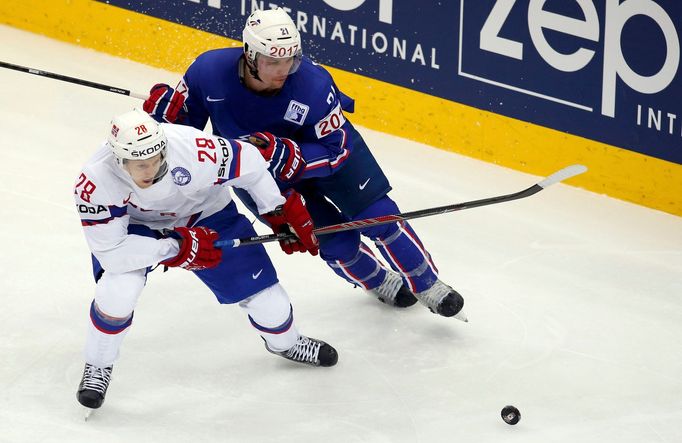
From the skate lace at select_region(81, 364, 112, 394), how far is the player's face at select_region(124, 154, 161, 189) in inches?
25.8

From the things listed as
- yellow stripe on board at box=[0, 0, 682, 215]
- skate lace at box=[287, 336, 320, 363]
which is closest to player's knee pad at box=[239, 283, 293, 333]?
skate lace at box=[287, 336, 320, 363]

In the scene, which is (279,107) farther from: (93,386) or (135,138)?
(93,386)

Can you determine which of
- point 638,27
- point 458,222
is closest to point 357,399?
point 458,222

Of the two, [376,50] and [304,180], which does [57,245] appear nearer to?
[304,180]

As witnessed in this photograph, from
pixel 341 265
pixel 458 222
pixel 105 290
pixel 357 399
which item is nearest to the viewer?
pixel 105 290

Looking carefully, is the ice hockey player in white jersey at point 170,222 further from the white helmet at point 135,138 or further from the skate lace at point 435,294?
the skate lace at point 435,294

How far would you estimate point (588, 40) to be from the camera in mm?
5383

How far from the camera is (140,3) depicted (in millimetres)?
6746

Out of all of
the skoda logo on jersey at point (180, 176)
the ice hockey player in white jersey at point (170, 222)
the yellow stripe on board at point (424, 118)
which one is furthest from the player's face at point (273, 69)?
the yellow stripe on board at point (424, 118)

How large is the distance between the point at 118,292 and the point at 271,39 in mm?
864

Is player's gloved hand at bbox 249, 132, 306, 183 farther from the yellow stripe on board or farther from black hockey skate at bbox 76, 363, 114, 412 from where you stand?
the yellow stripe on board

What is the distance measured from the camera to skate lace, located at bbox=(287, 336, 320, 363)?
422 centimetres

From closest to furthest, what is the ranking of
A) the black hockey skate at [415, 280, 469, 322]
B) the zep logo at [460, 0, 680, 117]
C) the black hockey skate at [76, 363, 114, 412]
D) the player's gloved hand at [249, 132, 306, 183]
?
the black hockey skate at [76, 363, 114, 412] → the player's gloved hand at [249, 132, 306, 183] → the black hockey skate at [415, 280, 469, 322] → the zep logo at [460, 0, 680, 117]

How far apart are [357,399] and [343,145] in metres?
0.80
